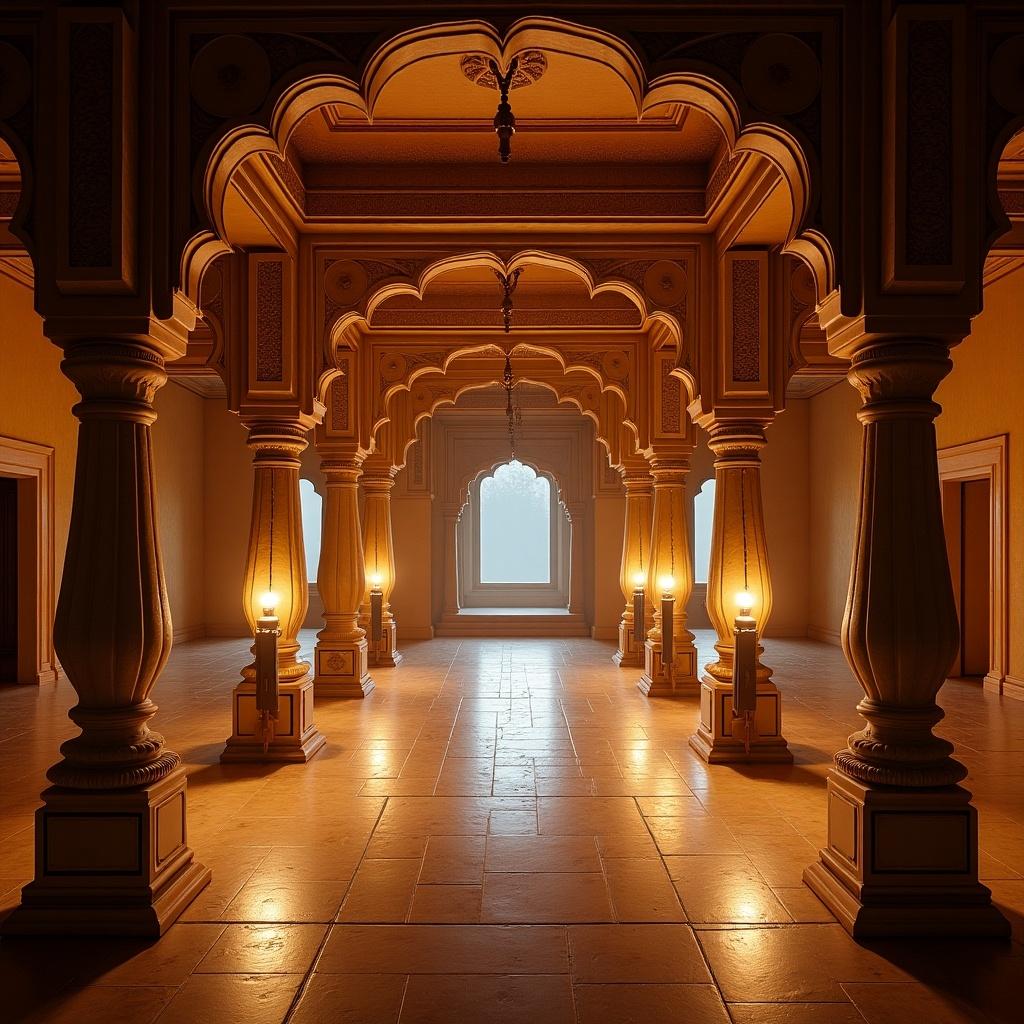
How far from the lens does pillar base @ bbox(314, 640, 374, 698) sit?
8.60 metres

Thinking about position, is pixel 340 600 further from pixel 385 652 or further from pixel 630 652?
pixel 630 652

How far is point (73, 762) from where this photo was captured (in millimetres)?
3375

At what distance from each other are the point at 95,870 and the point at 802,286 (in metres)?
5.18

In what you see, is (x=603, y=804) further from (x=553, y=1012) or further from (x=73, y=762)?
(x=73, y=762)

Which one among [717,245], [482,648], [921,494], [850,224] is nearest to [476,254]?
[717,245]

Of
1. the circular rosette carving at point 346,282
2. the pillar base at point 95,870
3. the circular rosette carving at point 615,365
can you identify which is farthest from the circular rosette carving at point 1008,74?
the circular rosette carving at point 615,365

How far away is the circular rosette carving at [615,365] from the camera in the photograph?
9031 millimetres

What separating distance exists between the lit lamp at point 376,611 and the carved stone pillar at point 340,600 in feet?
4.92

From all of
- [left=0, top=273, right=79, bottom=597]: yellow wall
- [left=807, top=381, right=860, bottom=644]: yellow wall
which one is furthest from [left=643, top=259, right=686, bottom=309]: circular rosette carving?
[left=807, top=381, right=860, bottom=644]: yellow wall

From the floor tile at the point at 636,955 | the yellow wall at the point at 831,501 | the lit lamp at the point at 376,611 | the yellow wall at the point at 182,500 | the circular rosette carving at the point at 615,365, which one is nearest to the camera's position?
the floor tile at the point at 636,955

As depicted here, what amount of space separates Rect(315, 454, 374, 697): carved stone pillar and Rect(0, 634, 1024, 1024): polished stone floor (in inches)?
65.4

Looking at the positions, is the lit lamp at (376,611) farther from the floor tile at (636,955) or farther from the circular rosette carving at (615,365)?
the floor tile at (636,955)

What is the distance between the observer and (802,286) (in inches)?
230

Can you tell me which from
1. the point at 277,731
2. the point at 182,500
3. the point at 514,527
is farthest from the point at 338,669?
the point at 514,527
